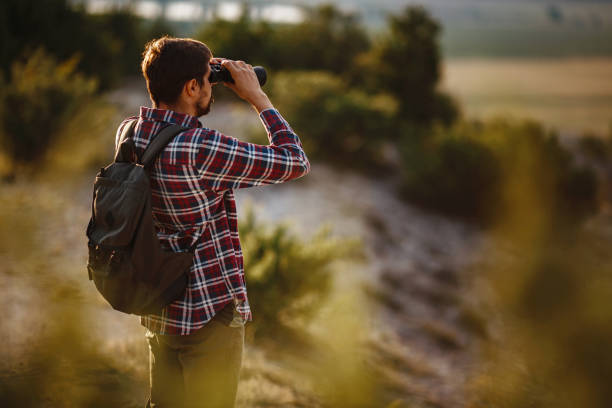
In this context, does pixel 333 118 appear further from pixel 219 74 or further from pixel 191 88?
pixel 191 88

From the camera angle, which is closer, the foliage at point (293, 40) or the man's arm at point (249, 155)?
the man's arm at point (249, 155)

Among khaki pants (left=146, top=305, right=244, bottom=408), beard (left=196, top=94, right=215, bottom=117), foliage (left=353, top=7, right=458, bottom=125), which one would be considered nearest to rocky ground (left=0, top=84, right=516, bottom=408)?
khaki pants (left=146, top=305, right=244, bottom=408)

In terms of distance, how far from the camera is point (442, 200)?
9.16 m

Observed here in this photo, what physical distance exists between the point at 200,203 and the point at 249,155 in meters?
0.23

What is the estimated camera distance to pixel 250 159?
158cm

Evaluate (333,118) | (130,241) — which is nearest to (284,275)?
(130,241)

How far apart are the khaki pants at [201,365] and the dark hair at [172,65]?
0.78 metres

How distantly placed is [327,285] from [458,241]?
4453 mm

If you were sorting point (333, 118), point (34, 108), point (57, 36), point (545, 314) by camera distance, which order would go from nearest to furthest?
point (34, 108), point (545, 314), point (57, 36), point (333, 118)

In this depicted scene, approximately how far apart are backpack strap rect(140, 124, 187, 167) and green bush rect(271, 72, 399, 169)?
301 inches

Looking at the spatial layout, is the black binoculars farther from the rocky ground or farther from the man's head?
the rocky ground

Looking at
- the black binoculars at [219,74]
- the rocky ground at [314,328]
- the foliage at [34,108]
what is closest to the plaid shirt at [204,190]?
the black binoculars at [219,74]

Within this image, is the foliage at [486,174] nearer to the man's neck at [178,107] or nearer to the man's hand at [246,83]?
the man's hand at [246,83]

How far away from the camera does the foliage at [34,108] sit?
5.71m
